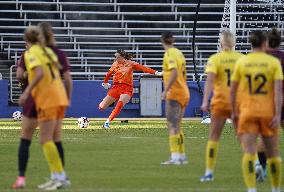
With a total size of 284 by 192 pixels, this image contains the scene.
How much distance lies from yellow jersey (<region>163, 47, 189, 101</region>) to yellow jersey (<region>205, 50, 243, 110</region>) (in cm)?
245

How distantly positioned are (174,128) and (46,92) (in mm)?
5174

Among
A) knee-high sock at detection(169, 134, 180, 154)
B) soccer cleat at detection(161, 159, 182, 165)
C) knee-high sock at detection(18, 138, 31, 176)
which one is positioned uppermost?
knee-high sock at detection(18, 138, 31, 176)

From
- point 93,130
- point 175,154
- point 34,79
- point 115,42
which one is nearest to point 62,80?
point 34,79

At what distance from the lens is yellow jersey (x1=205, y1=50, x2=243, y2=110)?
14.7m

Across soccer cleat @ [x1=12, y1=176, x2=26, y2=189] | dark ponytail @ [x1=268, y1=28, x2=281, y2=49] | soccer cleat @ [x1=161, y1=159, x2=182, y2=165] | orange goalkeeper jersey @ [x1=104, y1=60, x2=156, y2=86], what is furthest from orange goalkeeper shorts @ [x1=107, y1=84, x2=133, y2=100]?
soccer cleat @ [x1=12, y1=176, x2=26, y2=189]

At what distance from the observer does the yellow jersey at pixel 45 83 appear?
12.9 meters

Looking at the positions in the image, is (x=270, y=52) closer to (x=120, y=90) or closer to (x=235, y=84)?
(x=235, y=84)

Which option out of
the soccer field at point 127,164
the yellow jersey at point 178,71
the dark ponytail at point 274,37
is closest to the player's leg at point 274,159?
the soccer field at point 127,164

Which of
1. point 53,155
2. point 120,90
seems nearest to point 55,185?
point 53,155

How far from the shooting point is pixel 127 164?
17188 millimetres

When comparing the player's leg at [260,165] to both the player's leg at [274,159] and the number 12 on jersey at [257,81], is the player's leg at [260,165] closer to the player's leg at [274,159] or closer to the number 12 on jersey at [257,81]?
the player's leg at [274,159]

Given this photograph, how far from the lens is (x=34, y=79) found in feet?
41.9

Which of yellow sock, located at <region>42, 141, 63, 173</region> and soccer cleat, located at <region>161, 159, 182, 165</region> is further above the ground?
yellow sock, located at <region>42, 141, 63, 173</region>

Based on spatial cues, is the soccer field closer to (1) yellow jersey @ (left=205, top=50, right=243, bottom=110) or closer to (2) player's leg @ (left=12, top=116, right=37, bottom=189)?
(2) player's leg @ (left=12, top=116, right=37, bottom=189)
